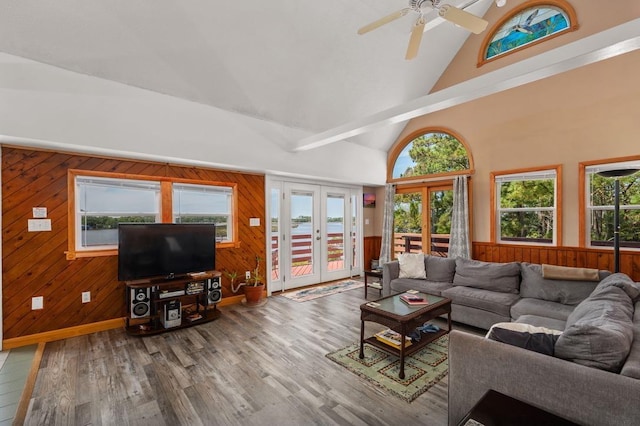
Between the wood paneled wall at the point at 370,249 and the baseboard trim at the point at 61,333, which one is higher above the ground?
the wood paneled wall at the point at 370,249

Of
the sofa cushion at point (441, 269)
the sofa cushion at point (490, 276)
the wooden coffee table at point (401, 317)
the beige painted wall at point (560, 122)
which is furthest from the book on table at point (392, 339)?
the beige painted wall at point (560, 122)

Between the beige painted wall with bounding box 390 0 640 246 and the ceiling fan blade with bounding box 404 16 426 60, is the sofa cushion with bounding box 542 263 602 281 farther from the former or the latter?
the ceiling fan blade with bounding box 404 16 426 60

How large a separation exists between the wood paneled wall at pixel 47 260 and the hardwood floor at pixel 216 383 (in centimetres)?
37

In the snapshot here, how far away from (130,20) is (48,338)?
3532 mm

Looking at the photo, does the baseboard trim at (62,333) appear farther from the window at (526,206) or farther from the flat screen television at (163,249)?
the window at (526,206)

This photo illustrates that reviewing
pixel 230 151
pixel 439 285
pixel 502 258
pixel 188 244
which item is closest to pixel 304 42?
pixel 230 151

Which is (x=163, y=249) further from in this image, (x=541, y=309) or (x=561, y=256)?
(x=561, y=256)

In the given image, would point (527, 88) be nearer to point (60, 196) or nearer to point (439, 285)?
point (439, 285)

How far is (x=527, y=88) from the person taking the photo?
4.47 meters

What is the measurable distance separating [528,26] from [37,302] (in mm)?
7678

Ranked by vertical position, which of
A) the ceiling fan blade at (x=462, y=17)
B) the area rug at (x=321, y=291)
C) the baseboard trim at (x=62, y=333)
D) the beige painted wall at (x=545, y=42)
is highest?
the beige painted wall at (x=545, y=42)

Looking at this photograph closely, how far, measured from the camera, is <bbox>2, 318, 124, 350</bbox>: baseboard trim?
10.2 ft

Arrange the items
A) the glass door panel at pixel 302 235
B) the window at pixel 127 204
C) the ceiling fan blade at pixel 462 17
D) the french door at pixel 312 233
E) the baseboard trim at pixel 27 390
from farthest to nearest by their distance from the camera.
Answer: the glass door panel at pixel 302 235 → the french door at pixel 312 233 → the window at pixel 127 204 → the ceiling fan blade at pixel 462 17 → the baseboard trim at pixel 27 390

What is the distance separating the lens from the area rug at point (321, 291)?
5.01 m
